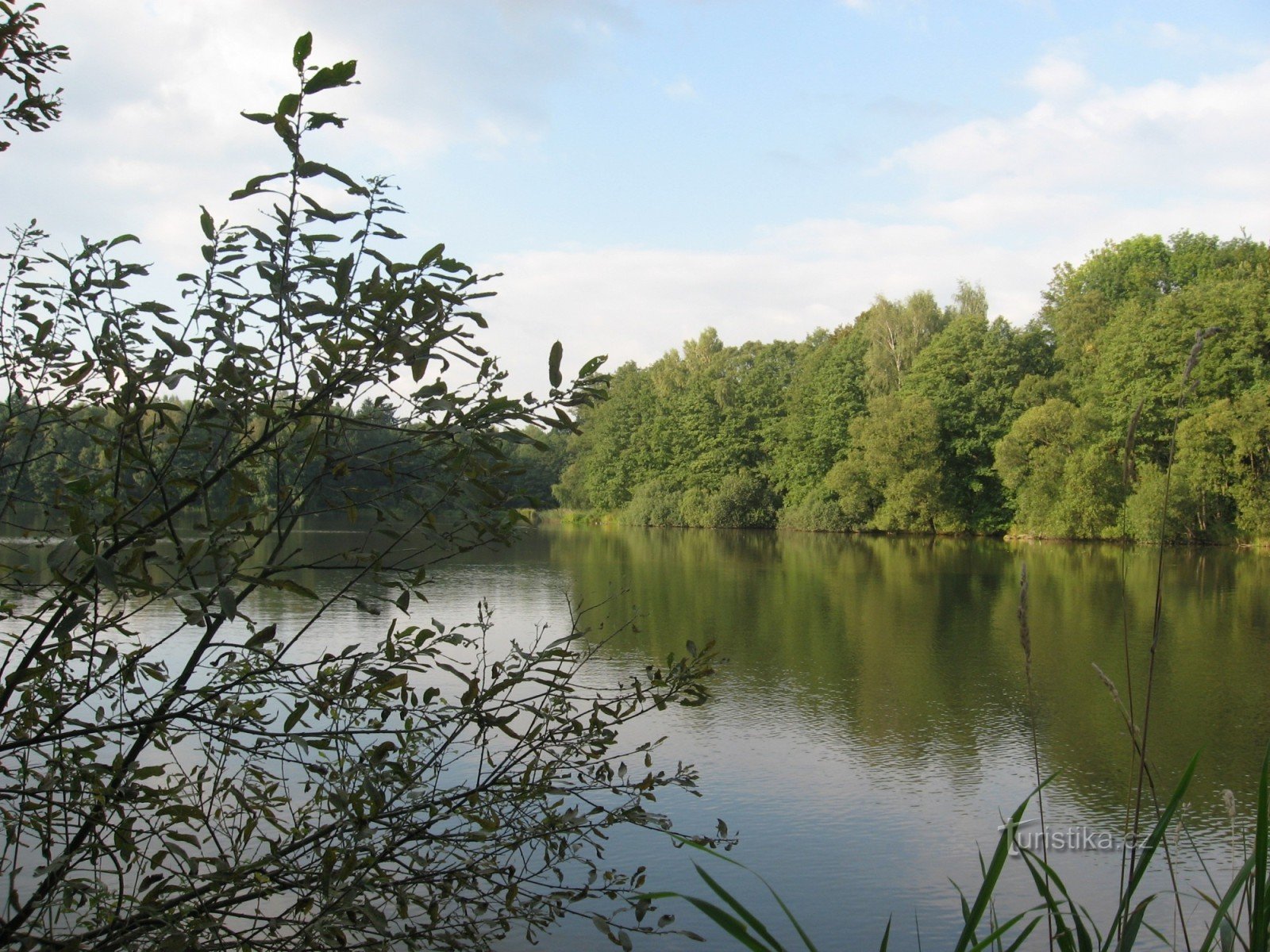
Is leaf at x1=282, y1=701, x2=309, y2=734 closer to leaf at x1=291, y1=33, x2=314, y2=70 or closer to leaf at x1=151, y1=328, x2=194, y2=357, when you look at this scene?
leaf at x1=151, y1=328, x2=194, y2=357

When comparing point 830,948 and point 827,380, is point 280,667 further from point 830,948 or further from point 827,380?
point 827,380

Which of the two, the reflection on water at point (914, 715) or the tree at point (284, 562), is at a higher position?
the tree at point (284, 562)

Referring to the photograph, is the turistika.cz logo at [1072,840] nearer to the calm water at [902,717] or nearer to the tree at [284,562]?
the calm water at [902,717]

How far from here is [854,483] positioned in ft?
135

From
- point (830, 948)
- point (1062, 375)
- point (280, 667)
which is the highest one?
point (1062, 375)

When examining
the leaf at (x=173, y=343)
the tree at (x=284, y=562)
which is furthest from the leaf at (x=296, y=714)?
the leaf at (x=173, y=343)

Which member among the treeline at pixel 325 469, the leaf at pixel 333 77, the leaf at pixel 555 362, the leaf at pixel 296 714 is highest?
the leaf at pixel 333 77

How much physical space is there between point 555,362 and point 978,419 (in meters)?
41.0

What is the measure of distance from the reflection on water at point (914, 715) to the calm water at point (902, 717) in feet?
0.09

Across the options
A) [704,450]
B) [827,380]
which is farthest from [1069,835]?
[704,450]

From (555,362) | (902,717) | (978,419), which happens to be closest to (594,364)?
(555,362)

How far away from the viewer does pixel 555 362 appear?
84.5 inches

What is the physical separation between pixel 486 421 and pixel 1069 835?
6.02 metres

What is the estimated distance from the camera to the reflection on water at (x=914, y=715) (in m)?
6.25
